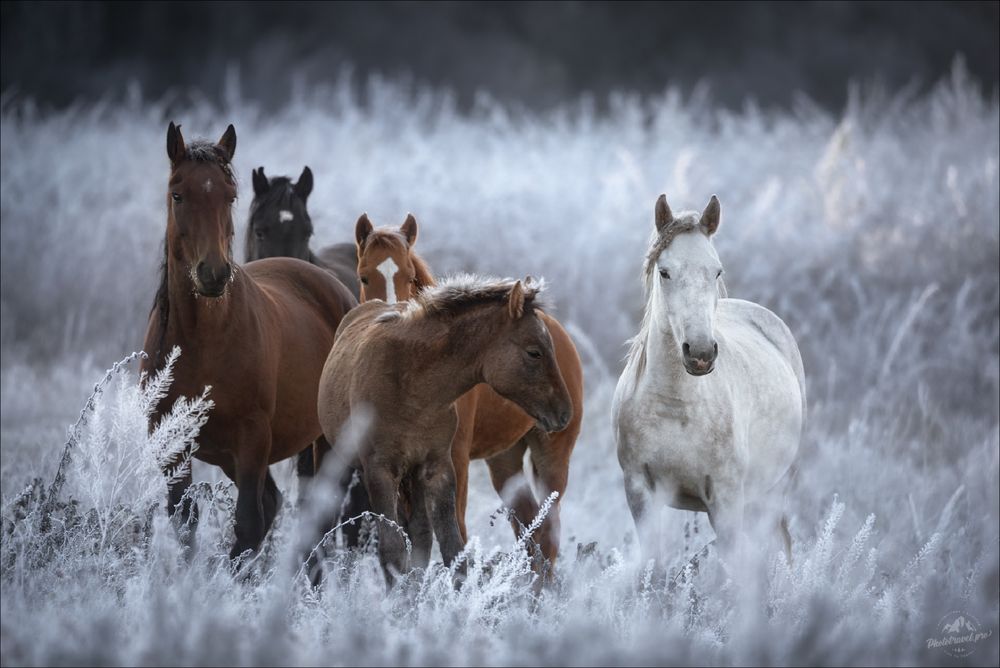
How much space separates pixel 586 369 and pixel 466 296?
603 cm

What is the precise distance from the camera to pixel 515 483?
677cm

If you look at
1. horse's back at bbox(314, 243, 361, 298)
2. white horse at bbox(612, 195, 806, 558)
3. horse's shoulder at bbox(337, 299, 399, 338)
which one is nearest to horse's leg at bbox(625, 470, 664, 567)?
white horse at bbox(612, 195, 806, 558)

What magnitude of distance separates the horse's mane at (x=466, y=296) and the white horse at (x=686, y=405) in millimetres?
618

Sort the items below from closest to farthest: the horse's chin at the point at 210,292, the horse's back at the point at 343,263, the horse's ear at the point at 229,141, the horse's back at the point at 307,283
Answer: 1. the horse's chin at the point at 210,292
2. the horse's ear at the point at 229,141
3. the horse's back at the point at 307,283
4. the horse's back at the point at 343,263

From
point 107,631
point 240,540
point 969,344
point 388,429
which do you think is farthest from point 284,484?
point 969,344

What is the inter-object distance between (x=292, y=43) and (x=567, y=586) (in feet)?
55.6

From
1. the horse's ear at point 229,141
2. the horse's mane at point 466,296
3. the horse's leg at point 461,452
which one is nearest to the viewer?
the horse's mane at point 466,296

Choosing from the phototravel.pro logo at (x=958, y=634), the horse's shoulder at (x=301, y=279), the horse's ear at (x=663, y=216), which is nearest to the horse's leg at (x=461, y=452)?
the horse's ear at (x=663, y=216)

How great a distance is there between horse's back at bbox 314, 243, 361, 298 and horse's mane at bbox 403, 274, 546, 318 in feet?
8.72

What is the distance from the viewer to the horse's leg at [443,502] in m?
5.00

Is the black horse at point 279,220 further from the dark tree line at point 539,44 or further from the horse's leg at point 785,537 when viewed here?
the dark tree line at point 539,44

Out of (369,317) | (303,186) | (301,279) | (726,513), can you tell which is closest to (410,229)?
(301,279)

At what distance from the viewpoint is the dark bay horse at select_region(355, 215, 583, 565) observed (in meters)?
5.75

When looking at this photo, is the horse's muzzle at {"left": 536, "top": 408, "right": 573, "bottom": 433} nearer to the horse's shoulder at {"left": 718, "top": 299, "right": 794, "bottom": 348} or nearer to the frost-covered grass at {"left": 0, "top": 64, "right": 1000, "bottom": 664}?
the frost-covered grass at {"left": 0, "top": 64, "right": 1000, "bottom": 664}
